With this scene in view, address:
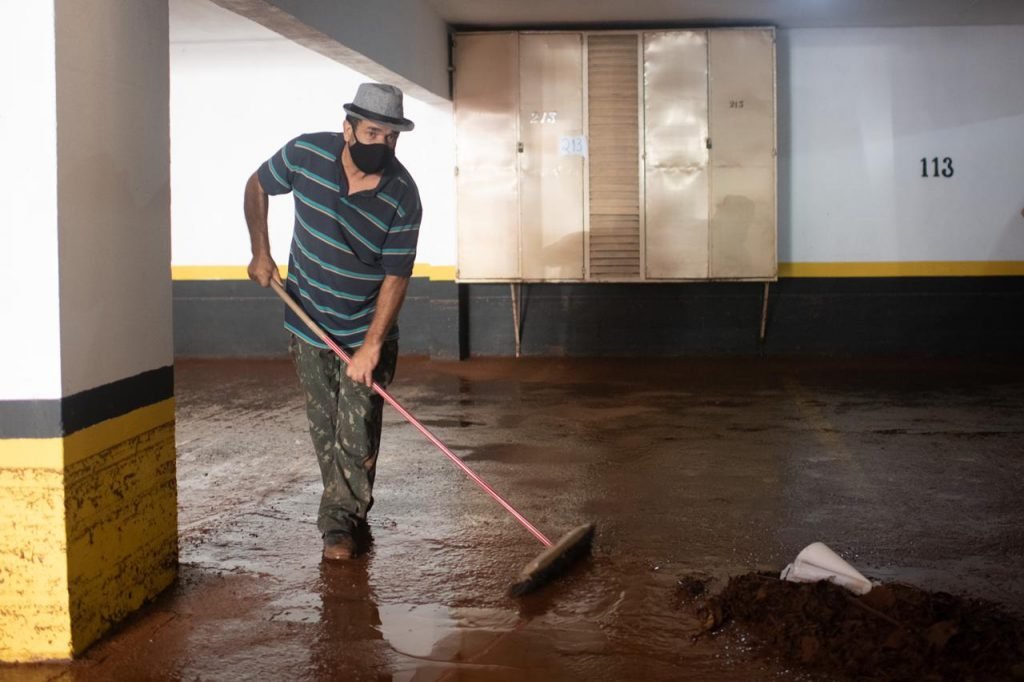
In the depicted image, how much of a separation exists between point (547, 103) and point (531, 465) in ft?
14.7

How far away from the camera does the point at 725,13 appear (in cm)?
854

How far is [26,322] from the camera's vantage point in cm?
277

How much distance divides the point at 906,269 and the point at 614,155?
2.64m

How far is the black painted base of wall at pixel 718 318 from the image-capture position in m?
9.19

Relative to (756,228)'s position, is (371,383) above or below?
below

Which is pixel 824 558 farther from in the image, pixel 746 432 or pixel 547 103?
pixel 547 103

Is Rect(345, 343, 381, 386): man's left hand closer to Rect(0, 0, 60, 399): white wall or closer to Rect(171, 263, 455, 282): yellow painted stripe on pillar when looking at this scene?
Rect(0, 0, 60, 399): white wall

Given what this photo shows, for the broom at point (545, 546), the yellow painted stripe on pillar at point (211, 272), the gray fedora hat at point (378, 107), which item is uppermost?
the gray fedora hat at point (378, 107)

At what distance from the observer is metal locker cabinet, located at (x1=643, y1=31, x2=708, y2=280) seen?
8.80 meters

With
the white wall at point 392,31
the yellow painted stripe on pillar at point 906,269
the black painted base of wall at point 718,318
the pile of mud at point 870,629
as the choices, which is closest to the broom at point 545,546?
the pile of mud at point 870,629

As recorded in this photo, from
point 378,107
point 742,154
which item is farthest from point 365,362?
point 742,154

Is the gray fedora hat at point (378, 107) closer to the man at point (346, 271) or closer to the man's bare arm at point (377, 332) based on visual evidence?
the man at point (346, 271)

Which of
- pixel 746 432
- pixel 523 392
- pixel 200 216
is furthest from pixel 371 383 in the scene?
pixel 200 216

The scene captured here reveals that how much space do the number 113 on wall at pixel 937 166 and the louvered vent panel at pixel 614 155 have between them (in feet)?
7.93
